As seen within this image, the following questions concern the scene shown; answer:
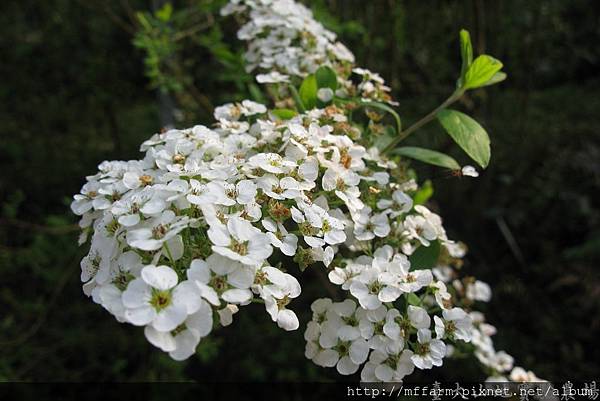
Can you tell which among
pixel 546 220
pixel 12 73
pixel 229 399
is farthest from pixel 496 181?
pixel 12 73

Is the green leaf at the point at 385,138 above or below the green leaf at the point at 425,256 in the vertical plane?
above

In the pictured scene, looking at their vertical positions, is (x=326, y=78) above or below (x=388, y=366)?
above

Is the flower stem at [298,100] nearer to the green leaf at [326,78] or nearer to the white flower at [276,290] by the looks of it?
the green leaf at [326,78]

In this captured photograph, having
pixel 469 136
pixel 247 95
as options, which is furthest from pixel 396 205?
pixel 247 95

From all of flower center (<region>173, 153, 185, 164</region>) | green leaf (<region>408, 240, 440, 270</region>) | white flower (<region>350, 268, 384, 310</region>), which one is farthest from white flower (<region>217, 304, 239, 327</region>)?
green leaf (<region>408, 240, 440, 270</region>)

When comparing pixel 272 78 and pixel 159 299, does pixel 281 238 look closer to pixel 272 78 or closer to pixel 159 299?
pixel 159 299

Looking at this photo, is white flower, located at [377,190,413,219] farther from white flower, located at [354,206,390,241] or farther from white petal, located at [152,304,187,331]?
white petal, located at [152,304,187,331]

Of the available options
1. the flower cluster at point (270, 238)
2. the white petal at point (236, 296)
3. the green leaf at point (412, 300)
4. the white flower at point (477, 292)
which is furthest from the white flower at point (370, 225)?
the white flower at point (477, 292)
